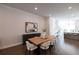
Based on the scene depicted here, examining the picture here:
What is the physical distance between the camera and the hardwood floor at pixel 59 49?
12.3 feet

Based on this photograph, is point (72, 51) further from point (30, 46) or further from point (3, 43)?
point (3, 43)

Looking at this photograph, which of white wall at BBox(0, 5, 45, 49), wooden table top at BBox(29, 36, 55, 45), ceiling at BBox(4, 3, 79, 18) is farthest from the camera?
wooden table top at BBox(29, 36, 55, 45)

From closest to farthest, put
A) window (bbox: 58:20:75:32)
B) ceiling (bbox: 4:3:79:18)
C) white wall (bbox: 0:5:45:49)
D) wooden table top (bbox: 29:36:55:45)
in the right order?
1. ceiling (bbox: 4:3:79:18)
2. white wall (bbox: 0:5:45:49)
3. wooden table top (bbox: 29:36:55:45)
4. window (bbox: 58:20:75:32)

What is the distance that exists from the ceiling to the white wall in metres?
0.19

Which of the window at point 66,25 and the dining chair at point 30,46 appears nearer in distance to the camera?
the dining chair at point 30,46

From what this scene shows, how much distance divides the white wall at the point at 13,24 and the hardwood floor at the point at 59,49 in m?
0.21

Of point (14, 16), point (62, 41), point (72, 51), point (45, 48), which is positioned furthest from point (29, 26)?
point (72, 51)

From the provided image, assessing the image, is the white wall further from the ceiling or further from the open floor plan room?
the ceiling

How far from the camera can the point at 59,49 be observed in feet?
13.4

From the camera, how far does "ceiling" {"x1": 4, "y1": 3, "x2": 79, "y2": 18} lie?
146 inches

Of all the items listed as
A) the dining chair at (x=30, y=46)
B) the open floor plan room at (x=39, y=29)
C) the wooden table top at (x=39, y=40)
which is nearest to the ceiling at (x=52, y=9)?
the open floor plan room at (x=39, y=29)

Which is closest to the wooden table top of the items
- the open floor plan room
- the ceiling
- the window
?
the open floor plan room

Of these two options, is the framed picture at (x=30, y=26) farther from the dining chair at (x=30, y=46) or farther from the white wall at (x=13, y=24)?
the dining chair at (x=30, y=46)
